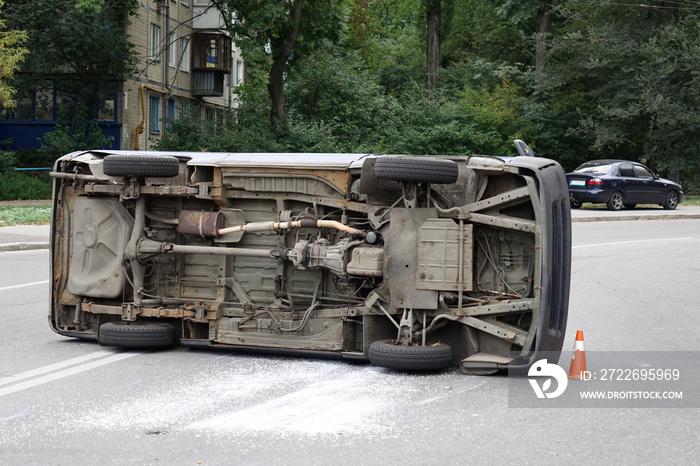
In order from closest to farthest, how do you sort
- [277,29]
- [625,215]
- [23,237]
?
[23,237] → [625,215] → [277,29]

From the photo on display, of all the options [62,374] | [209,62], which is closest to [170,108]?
[209,62]

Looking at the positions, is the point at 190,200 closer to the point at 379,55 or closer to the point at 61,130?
the point at 61,130

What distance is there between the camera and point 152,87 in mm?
37094

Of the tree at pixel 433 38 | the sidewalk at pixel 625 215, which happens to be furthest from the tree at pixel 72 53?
the sidewalk at pixel 625 215

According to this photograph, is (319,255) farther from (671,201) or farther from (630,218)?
(671,201)

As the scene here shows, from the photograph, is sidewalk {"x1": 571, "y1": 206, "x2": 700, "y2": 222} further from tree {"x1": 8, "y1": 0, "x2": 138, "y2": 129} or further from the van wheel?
the van wheel

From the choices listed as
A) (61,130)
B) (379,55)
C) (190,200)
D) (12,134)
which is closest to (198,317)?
(190,200)

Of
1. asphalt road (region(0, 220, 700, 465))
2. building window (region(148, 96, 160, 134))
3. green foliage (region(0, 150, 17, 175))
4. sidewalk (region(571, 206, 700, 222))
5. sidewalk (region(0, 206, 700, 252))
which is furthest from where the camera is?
building window (region(148, 96, 160, 134))

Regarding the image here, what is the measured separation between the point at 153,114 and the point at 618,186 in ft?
67.1

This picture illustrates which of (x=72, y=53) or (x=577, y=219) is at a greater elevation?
(x=72, y=53)

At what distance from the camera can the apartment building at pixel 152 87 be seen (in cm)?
3494

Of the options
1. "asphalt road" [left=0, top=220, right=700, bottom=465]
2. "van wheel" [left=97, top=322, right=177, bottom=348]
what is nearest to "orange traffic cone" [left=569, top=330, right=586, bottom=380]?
"asphalt road" [left=0, top=220, right=700, bottom=465]

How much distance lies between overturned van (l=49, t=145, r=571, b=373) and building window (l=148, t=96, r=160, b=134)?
3083 cm

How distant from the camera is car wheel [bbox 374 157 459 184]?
6551mm
